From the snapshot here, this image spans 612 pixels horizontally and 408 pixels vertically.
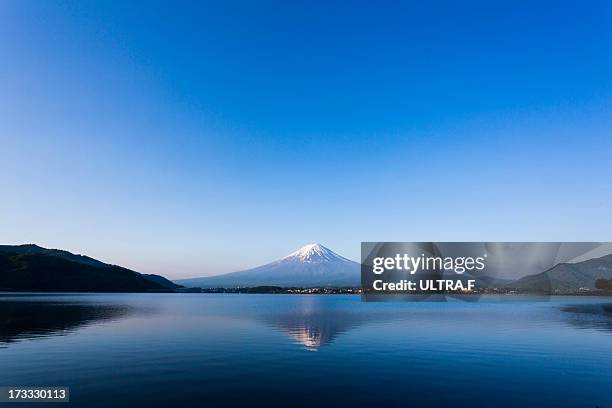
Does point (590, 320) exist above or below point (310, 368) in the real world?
above

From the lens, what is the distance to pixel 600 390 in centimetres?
3067

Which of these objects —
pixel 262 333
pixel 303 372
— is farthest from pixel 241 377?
pixel 262 333

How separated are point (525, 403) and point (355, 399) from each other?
1185 cm

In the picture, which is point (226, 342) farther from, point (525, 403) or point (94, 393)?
point (525, 403)

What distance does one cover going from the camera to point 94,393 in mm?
27250

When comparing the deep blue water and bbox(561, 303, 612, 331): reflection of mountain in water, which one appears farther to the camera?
bbox(561, 303, 612, 331): reflection of mountain in water

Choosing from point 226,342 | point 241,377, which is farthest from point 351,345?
point 241,377

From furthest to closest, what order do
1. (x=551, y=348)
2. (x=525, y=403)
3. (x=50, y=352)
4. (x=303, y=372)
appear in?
1. (x=551, y=348)
2. (x=50, y=352)
3. (x=303, y=372)
4. (x=525, y=403)

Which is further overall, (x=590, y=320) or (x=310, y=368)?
(x=590, y=320)

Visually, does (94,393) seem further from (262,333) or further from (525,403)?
(262,333)

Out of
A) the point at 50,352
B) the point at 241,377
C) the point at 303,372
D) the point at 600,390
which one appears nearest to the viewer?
the point at 600,390

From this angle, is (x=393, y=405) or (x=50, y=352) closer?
(x=393, y=405)

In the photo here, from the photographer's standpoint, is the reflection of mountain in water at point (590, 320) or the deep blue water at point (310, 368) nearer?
the deep blue water at point (310, 368)

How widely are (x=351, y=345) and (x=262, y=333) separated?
1883 centimetres
